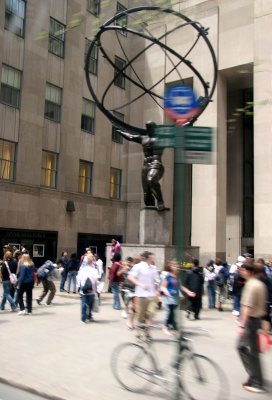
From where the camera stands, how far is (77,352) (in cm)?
830

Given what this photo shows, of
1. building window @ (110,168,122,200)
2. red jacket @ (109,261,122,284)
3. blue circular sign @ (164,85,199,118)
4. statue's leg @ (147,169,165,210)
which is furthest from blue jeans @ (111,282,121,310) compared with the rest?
building window @ (110,168,122,200)

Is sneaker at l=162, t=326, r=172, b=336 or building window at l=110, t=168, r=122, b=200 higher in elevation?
building window at l=110, t=168, r=122, b=200

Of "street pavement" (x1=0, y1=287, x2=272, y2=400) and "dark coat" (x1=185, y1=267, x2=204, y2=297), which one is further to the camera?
"dark coat" (x1=185, y1=267, x2=204, y2=297)

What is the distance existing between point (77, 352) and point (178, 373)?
341cm

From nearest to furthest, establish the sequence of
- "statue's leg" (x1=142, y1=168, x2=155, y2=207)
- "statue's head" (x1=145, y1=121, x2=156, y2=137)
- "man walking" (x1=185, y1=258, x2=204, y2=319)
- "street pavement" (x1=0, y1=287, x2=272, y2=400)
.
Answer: "street pavement" (x1=0, y1=287, x2=272, y2=400), "man walking" (x1=185, y1=258, x2=204, y2=319), "statue's head" (x1=145, y1=121, x2=156, y2=137), "statue's leg" (x1=142, y1=168, x2=155, y2=207)

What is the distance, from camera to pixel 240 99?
35.1 metres

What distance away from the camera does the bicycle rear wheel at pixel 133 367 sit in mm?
6051

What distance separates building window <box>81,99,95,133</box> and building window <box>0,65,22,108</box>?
540 cm

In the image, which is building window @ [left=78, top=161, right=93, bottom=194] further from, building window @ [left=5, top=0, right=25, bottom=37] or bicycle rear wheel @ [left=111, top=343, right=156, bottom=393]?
bicycle rear wheel @ [left=111, top=343, right=156, bottom=393]

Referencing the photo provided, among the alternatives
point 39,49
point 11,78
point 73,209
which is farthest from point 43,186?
point 39,49

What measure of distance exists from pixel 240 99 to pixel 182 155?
1238 inches

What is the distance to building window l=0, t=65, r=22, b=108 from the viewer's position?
81.9ft

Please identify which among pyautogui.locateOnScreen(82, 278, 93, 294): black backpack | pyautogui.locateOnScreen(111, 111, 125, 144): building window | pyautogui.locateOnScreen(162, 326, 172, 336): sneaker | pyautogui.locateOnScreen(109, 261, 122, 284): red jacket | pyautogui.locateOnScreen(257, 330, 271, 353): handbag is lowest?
pyautogui.locateOnScreen(162, 326, 172, 336): sneaker

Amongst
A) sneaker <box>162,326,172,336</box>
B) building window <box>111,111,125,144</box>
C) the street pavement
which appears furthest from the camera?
building window <box>111,111,125,144</box>
